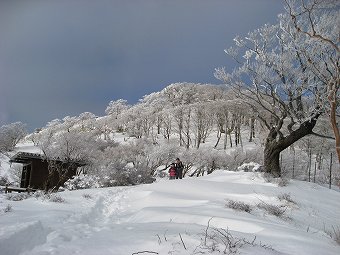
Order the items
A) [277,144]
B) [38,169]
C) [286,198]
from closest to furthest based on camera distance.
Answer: [286,198] < [277,144] < [38,169]

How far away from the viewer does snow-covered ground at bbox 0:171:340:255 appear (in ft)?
15.1

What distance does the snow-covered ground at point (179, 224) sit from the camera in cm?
459

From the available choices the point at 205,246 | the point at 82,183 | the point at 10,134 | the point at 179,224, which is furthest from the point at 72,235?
the point at 10,134

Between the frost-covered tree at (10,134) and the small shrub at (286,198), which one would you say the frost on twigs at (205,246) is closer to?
the small shrub at (286,198)

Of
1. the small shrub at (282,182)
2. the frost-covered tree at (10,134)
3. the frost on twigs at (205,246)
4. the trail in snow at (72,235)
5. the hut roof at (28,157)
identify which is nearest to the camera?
the frost on twigs at (205,246)

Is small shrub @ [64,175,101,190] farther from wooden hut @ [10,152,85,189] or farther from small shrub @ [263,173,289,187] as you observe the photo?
small shrub @ [263,173,289,187]

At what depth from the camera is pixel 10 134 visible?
70.1 meters

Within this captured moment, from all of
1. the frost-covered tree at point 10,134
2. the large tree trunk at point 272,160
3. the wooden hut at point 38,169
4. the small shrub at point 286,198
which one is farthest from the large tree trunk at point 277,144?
the frost-covered tree at point 10,134

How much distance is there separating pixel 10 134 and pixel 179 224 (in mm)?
72287

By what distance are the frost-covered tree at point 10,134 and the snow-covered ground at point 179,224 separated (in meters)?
54.1

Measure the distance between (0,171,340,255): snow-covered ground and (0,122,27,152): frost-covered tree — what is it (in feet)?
Result: 177

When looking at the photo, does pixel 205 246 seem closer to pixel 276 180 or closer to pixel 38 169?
pixel 276 180

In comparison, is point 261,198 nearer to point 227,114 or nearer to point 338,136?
point 338,136

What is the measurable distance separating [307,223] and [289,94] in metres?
8.84
